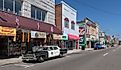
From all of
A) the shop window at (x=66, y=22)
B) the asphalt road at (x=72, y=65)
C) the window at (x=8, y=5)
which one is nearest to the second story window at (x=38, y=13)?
the window at (x=8, y=5)

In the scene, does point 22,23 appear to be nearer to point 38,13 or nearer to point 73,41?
point 38,13

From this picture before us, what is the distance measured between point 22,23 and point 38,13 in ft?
23.8

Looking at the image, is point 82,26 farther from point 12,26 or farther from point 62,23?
point 12,26

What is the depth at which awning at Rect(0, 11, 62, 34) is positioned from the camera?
80.9 ft

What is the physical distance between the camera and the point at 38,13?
114 feet

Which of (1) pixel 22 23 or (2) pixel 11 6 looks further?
(2) pixel 11 6

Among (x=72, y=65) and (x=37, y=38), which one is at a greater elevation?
(x=37, y=38)

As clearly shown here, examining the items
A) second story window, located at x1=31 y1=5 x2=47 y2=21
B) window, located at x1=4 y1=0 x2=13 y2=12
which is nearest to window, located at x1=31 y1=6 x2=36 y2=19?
second story window, located at x1=31 y1=5 x2=47 y2=21

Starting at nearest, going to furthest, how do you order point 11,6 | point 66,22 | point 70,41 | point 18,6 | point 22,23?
point 22,23 → point 11,6 → point 18,6 → point 66,22 → point 70,41

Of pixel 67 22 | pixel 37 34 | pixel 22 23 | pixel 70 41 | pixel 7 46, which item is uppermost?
pixel 67 22

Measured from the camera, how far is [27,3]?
3039cm

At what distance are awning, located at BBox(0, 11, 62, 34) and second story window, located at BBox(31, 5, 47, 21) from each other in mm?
1035

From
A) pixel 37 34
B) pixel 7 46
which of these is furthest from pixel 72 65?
pixel 37 34

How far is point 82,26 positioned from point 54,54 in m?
45.2
